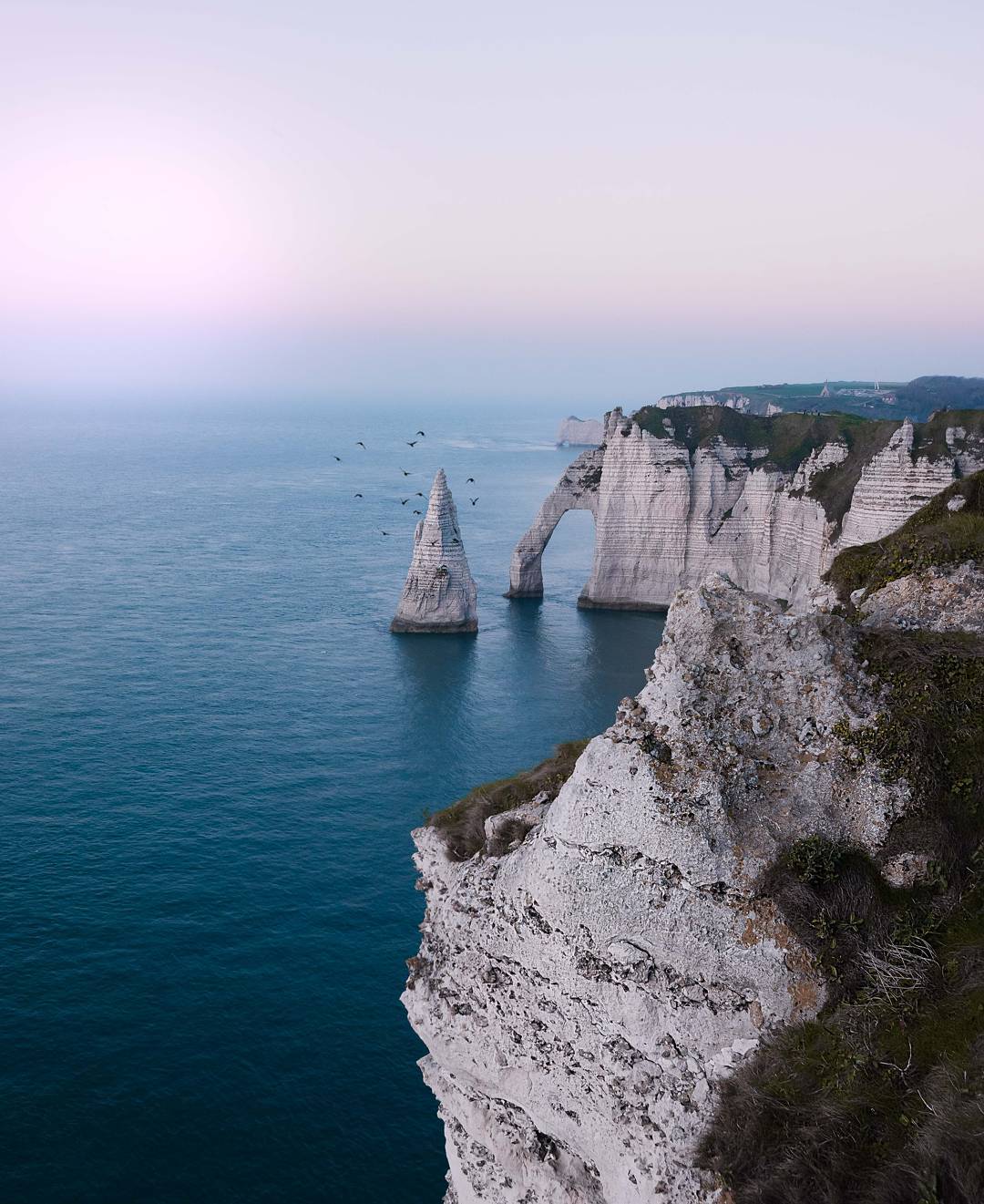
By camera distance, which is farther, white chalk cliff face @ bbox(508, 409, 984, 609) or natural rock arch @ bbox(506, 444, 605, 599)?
natural rock arch @ bbox(506, 444, 605, 599)

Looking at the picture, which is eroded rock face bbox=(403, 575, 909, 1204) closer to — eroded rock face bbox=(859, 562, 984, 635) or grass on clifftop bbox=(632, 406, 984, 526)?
eroded rock face bbox=(859, 562, 984, 635)

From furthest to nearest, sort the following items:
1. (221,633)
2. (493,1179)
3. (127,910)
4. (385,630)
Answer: (385,630) < (221,633) < (127,910) < (493,1179)

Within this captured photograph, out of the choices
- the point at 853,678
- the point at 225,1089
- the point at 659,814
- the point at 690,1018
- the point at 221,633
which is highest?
the point at 853,678

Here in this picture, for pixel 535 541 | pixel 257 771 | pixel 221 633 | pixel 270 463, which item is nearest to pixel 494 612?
pixel 535 541

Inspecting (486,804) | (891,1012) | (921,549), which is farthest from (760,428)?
(891,1012)

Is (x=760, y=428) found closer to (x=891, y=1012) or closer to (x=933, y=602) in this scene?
(x=933, y=602)

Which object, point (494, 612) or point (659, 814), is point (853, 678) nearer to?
point (659, 814)

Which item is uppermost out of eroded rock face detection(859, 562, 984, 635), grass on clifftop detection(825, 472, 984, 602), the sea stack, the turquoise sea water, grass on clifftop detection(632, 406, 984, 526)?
grass on clifftop detection(632, 406, 984, 526)

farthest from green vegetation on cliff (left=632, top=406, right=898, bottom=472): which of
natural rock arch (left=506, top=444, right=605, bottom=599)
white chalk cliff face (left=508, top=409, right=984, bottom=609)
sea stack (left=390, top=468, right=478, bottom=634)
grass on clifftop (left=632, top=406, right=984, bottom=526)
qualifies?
sea stack (left=390, top=468, right=478, bottom=634)
